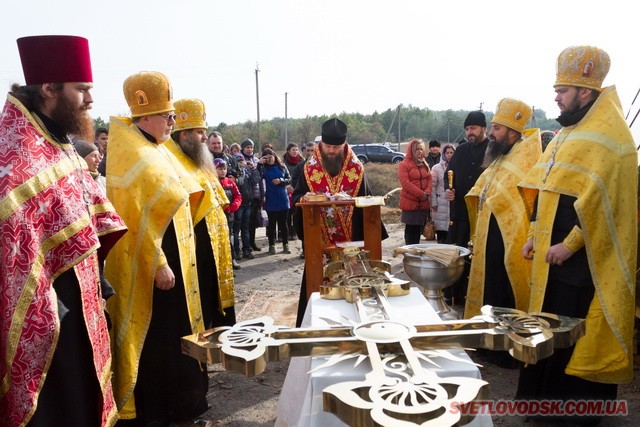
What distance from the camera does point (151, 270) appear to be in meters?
2.77

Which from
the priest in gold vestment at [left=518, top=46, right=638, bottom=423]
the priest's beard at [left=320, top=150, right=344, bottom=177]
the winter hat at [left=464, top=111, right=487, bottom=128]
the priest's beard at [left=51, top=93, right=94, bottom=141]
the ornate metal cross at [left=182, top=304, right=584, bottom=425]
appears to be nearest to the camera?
the ornate metal cross at [left=182, top=304, right=584, bottom=425]

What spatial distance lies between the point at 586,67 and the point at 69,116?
9.49ft

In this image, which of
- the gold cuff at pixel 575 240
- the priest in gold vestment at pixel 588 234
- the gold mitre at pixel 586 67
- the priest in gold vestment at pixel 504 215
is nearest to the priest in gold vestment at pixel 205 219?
the priest in gold vestment at pixel 504 215

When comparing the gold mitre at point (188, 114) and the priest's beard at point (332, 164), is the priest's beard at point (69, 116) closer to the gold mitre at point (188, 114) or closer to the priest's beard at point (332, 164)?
the gold mitre at point (188, 114)

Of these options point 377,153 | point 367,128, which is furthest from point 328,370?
point 367,128

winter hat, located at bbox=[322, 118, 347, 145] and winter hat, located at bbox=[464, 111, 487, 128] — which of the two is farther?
winter hat, located at bbox=[464, 111, 487, 128]

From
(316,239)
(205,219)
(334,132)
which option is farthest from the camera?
(334,132)

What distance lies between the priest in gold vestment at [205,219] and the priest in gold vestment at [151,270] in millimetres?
365

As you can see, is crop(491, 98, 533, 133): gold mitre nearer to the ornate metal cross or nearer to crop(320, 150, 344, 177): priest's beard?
crop(320, 150, 344, 177): priest's beard

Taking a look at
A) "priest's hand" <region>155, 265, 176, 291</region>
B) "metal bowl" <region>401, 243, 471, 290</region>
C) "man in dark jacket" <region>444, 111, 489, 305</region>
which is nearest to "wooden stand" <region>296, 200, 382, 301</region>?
"metal bowl" <region>401, 243, 471, 290</region>

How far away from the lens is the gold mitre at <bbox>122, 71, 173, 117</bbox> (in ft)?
9.52

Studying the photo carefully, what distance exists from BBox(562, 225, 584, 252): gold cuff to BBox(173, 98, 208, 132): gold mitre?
106 inches

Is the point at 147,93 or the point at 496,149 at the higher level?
the point at 147,93

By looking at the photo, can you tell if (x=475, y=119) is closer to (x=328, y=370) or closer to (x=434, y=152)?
(x=434, y=152)
